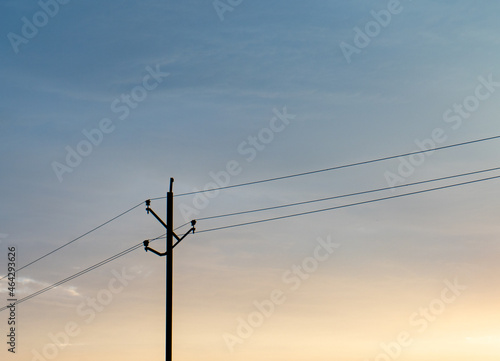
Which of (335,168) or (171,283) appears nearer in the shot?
(171,283)

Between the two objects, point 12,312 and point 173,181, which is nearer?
point 173,181

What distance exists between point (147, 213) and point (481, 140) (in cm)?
1474

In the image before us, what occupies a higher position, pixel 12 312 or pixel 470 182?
pixel 12 312

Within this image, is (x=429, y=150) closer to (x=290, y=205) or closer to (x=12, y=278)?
(x=290, y=205)

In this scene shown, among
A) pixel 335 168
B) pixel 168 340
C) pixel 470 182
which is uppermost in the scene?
pixel 335 168

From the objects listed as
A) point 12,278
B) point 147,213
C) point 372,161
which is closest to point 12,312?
point 12,278

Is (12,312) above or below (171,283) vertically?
above

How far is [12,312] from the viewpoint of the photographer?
50312 mm

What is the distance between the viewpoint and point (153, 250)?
3728 centimetres

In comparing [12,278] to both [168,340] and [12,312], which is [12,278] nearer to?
[12,312]

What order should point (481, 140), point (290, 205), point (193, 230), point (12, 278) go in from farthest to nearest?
1. point (12, 278)
2. point (290, 205)
3. point (193, 230)
4. point (481, 140)

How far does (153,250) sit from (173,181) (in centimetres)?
334

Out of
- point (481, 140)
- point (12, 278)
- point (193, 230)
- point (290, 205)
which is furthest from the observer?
point (12, 278)

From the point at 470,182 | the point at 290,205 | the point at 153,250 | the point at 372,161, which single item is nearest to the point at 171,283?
the point at 153,250
